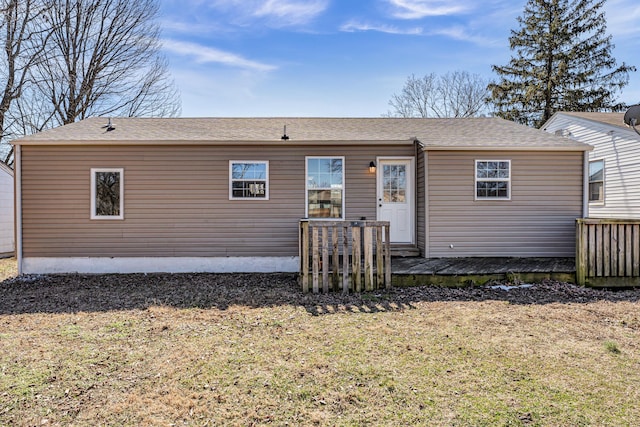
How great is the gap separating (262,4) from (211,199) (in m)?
5.98

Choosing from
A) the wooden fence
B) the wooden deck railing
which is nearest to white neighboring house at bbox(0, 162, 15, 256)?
the wooden deck railing

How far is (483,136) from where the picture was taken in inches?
329

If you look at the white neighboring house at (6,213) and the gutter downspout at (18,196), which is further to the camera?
the white neighboring house at (6,213)

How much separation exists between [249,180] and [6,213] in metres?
9.35

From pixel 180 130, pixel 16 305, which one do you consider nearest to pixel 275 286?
pixel 16 305

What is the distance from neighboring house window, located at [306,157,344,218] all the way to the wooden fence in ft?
15.3

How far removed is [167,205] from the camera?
25.7ft

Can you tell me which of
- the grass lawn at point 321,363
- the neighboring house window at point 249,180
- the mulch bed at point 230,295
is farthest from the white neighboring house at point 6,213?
the neighboring house window at point 249,180

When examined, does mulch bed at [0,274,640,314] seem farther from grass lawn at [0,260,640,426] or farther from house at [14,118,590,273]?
house at [14,118,590,273]

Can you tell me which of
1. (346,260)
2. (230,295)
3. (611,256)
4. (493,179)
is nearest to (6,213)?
(230,295)

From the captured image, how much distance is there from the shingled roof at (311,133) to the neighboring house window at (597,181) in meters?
3.58

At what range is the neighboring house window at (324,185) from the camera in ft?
Result: 26.2

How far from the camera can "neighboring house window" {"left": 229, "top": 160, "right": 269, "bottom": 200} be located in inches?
311

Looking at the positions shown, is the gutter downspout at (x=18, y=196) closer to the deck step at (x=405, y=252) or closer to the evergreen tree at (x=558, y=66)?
the deck step at (x=405, y=252)
